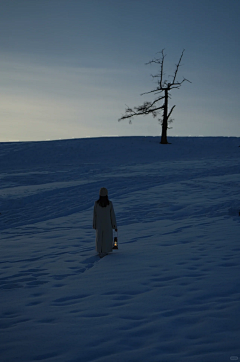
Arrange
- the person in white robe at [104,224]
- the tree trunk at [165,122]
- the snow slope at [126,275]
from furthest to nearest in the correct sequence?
the tree trunk at [165,122], the person in white robe at [104,224], the snow slope at [126,275]

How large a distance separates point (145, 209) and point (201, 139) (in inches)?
1111

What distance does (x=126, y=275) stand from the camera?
20.0 ft

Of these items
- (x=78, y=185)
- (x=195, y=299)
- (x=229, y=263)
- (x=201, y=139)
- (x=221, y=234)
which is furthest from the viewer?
(x=201, y=139)

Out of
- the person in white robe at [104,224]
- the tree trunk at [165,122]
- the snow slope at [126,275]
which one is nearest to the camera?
the snow slope at [126,275]

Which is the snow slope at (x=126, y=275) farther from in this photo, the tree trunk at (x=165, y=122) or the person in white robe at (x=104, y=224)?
the tree trunk at (x=165, y=122)

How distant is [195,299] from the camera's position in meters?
4.77

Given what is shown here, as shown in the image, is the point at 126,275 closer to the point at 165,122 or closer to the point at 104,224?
the point at 104,224

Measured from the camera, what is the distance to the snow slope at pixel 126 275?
373 centimetres

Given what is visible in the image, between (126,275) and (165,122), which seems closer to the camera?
(126,275)

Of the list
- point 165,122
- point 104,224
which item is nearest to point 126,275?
point 104,224

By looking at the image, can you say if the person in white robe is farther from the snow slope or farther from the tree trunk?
the tree trunk

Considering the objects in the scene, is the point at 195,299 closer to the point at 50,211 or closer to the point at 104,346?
the point at 104,346

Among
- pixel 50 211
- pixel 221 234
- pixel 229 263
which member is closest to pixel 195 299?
pixel 229 263

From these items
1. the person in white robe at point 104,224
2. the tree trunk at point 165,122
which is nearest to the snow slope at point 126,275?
the person in white robe at point 104,224
